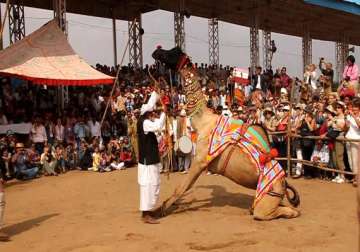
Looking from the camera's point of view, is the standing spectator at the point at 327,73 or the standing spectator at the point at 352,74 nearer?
the standing spectator at the point at 352,74

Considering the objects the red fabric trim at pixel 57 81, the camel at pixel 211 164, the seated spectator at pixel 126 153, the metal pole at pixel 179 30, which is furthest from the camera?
the metal pole at pixel 179 30

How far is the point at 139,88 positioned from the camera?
17750 millimetres

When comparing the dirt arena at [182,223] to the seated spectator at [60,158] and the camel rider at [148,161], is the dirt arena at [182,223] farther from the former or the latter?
the seated spectator at [60,158]

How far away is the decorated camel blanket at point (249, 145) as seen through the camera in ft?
23.7

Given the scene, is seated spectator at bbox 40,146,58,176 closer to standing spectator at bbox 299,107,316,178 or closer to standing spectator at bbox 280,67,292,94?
standing spectator at bbox 299,107,316,178

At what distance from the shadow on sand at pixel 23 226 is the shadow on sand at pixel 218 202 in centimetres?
208

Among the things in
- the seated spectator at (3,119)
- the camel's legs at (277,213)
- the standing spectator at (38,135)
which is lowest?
the camel's legs at (277,213)

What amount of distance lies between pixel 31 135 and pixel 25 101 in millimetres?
1710

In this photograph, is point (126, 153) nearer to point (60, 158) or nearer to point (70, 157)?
point (70, 157)

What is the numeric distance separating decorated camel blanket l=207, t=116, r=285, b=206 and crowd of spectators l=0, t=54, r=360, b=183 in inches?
107

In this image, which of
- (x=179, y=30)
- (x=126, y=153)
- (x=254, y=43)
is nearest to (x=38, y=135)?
(x=126, y=153)

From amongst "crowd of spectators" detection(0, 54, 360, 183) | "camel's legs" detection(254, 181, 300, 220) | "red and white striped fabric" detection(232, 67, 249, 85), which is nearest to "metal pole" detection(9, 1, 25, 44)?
"crowd of spectators" detection(0, 54, 360, 183)

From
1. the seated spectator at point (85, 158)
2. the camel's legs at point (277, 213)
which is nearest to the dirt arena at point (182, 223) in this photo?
the camel's legs at point (277, 213)

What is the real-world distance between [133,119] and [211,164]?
23.6 ft
